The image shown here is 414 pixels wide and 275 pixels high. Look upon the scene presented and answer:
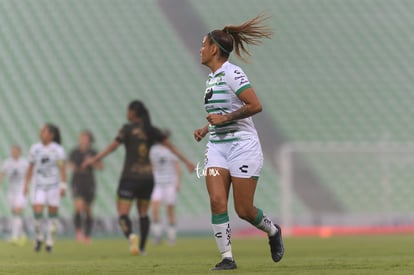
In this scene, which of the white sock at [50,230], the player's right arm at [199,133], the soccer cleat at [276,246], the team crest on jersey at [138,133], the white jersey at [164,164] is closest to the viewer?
the player's right arm at [199,133]

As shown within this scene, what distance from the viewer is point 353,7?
35.7 m

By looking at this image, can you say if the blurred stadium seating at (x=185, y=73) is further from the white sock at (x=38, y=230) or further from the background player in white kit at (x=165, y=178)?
the white sock at (x=38, y=230)

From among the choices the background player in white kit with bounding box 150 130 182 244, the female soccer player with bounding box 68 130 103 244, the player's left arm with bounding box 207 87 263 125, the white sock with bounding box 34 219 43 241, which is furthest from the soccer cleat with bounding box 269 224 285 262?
the female soccer player with bounding box 68 130 103 244

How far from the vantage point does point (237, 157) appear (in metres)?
9.41

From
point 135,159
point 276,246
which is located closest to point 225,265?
point 276,246

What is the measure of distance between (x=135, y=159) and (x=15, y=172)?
9921 millimetres

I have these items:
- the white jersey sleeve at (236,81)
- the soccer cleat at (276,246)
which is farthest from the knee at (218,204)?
the white jersey sleeve at (236,81)

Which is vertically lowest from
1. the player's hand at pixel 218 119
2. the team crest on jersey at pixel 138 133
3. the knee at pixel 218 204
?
the knee at pixel 218 204

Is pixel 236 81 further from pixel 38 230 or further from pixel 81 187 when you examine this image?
pixel 81 187

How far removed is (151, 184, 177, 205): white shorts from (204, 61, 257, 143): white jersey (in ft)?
39.0

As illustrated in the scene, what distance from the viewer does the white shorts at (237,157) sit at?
370 inches

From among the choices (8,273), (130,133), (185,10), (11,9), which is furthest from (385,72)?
(8,273)

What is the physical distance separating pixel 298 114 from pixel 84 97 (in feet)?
21.8

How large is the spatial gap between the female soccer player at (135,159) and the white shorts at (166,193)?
6.00 metres
